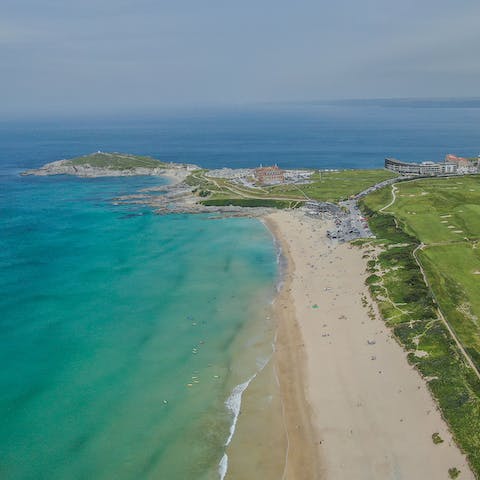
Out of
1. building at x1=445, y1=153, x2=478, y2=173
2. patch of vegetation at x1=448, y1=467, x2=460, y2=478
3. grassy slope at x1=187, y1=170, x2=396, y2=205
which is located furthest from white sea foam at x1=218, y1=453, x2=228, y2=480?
building at x1=445, y1=153, x2=478, y2=173

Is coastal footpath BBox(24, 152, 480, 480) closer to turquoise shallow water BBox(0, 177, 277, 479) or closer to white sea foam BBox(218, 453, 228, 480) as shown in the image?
white sea foam BBox(218, 453, 228, 480)

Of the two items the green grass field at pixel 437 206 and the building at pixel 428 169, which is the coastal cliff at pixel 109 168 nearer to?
the building at pixel 428 169

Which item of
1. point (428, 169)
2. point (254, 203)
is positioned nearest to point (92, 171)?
point (254, 203)

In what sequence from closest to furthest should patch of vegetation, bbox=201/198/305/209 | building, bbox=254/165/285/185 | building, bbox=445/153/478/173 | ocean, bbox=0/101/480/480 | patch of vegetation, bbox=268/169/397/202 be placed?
ocean, bbox=0/101/480/480, patch of vegetation, bbox=201/198/305/209, patch of vegetation, bbox=268/169/397/202, building, bbox=254/165/285/185, building, bbox=445/153/478/173

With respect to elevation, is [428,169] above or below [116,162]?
above

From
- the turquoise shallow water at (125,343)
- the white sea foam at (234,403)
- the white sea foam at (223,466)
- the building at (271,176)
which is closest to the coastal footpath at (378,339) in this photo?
the white sea foam at (223,466)

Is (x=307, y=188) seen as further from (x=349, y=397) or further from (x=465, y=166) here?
(x=349, y=397)

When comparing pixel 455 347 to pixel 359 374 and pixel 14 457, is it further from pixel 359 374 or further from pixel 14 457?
pixel 14 457

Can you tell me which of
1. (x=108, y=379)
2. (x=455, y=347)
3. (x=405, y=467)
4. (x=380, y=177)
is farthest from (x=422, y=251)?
(x=380, y=177)
